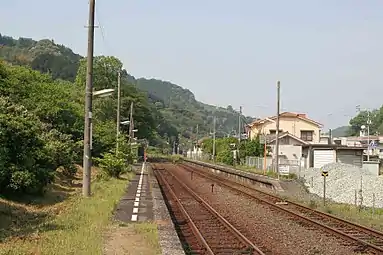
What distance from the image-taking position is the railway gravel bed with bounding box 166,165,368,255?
12.0m

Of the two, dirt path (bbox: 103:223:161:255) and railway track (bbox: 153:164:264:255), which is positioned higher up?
dirt path (bbox: 103:223:161:255)

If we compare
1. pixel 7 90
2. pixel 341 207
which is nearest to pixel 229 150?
pixel 7 90

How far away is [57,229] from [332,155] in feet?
146

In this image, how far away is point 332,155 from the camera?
53062mm

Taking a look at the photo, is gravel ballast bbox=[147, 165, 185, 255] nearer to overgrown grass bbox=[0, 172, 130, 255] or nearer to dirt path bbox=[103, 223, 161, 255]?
A: dirt path bbox=[103, 223, 161, 255]

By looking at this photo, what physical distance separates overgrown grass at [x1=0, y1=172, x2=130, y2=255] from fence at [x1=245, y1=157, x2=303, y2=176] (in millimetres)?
23642

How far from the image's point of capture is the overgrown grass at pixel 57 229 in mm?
9273

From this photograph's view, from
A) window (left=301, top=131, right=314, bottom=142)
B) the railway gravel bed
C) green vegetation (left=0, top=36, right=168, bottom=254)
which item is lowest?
the railway gravel bed

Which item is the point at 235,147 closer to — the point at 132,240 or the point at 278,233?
the point at 278,233

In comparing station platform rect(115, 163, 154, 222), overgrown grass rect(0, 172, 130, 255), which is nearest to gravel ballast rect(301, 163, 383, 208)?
station platform rect(115, 163, 154, 222)

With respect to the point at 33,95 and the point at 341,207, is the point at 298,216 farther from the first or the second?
the point at 33,95

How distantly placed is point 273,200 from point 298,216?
6701 mm

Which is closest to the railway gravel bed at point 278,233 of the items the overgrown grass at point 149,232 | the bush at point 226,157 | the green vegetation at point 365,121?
the overgrown grass at point 149,232

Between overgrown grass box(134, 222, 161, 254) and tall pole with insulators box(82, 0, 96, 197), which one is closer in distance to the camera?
overgrown grass box(134, 222, 161, 254)
